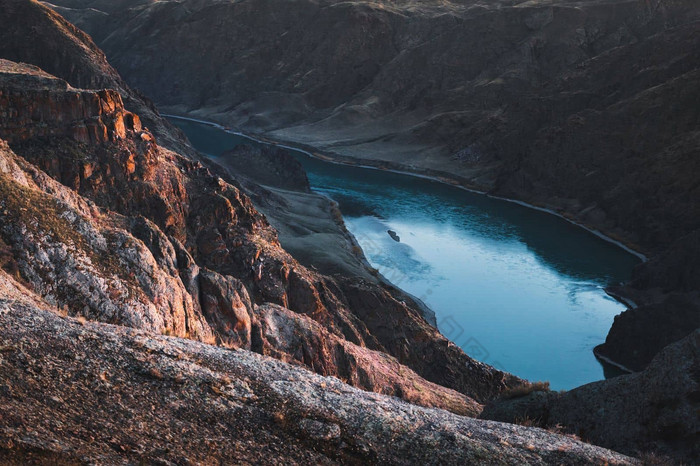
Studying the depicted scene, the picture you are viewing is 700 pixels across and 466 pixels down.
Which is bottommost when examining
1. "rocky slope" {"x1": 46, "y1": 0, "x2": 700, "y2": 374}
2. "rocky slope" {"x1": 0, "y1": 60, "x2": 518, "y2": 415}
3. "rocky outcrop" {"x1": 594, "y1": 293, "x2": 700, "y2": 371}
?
"rocky slope" {"x1": 0, "y1": 60, "x2": 518, "y2": 415}

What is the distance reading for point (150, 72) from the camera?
152250 mm

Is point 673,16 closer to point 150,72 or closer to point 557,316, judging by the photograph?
point 557,316

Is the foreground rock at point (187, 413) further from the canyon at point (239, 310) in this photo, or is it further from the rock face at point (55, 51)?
the rock face at point (55, 51)

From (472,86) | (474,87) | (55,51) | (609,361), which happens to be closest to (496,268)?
(609,361)

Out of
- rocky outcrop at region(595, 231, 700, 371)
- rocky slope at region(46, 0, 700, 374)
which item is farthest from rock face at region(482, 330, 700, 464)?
rocky slope at region(46, 0, 700, 374)

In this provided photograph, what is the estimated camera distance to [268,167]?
79125 millimetres

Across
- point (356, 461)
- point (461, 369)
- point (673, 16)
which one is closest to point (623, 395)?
point (356, 461)

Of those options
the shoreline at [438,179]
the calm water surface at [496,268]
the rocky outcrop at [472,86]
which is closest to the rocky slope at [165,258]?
the calm water surface at [496,268]

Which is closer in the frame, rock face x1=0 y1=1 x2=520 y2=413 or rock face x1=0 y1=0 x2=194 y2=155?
rock face x1=0 y1=1 x2=520 y2=413

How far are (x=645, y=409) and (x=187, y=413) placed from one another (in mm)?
10633

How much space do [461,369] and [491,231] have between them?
43.1 metres

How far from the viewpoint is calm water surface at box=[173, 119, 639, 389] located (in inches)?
1762

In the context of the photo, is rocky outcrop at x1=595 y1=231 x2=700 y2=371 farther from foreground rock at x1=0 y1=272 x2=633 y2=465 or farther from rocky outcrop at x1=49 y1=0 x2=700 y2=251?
foreground rock at x1=0 y1=272 x2=633 y2=465

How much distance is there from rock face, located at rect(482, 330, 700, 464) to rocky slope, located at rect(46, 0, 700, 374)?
2732cm
